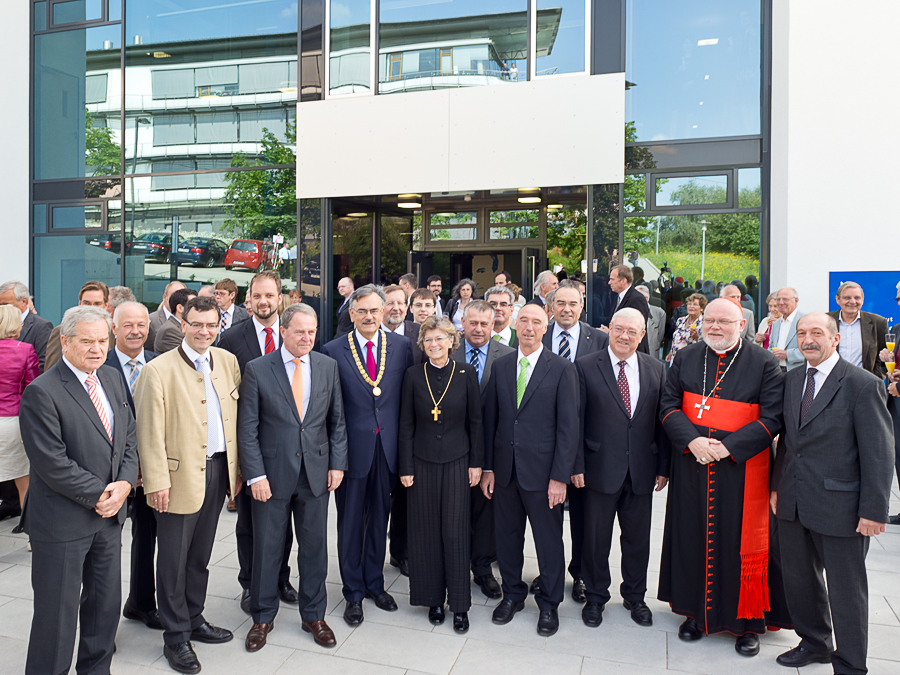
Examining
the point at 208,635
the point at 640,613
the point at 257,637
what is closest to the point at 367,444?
the point at 257,637

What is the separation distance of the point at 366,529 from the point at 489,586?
36.0 inches

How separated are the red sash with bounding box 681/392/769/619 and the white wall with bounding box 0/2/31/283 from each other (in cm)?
1233

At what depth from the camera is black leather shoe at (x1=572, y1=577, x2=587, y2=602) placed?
4.13 metres

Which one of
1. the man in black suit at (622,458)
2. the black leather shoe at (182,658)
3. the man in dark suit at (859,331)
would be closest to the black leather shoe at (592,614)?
the man in black suit at (622,458)

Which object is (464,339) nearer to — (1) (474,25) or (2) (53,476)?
(2) (53,476)

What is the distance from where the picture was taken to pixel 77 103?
11523mm

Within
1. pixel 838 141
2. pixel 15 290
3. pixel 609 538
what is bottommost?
pixel 609 538

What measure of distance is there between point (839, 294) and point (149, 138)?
34.2ft

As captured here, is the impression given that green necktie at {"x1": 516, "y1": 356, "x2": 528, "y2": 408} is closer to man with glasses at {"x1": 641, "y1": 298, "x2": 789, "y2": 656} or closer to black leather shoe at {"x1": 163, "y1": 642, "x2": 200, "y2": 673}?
man with glasses at {"x1": 641, "y1": 298, "x2": 789, "y2": 656}

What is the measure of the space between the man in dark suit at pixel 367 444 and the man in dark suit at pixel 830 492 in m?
2.21

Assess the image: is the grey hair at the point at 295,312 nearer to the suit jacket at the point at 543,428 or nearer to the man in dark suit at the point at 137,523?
the man in dark suit at the point at 137,523

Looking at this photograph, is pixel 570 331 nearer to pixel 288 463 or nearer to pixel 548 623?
pixel 548 623

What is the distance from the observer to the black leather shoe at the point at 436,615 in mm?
3820

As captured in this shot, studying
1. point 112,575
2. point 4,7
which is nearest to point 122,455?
point 112,575
